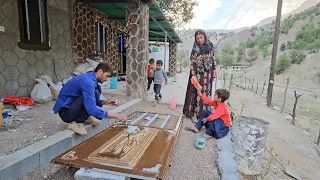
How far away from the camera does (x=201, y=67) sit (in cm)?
401

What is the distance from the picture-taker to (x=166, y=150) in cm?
226

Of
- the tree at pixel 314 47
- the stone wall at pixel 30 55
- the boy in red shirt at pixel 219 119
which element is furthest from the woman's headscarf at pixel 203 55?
the tree at pixel 314 47

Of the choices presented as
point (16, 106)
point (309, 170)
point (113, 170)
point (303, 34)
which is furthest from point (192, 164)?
point (303, 34)

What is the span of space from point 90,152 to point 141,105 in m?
3.24

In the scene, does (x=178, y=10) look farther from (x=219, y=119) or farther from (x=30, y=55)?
(x=219, y=119)

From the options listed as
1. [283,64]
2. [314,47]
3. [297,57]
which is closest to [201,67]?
[283,64]

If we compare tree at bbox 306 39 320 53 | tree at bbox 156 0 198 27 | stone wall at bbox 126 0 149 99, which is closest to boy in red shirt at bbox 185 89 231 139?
stone wall at bbox 126 0 149 99

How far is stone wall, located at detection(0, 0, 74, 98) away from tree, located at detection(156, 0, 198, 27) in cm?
930

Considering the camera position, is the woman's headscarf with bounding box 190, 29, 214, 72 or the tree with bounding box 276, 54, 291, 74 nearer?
the woman's headscarf with bounding box 190, 29, 214, 72

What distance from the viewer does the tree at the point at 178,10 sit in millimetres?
14094

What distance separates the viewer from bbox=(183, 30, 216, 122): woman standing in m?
3.94

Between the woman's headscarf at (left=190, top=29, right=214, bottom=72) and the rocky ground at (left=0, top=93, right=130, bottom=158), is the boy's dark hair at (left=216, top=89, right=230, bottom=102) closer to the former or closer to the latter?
the woman's headscarf at (left=190, top=29, right=214, bottom=72)

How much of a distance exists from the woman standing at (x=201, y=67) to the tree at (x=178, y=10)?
10.8 meters

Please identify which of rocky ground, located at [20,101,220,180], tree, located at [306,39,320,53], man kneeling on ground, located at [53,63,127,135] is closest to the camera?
rocky ground, located at [20,101,220,180]
